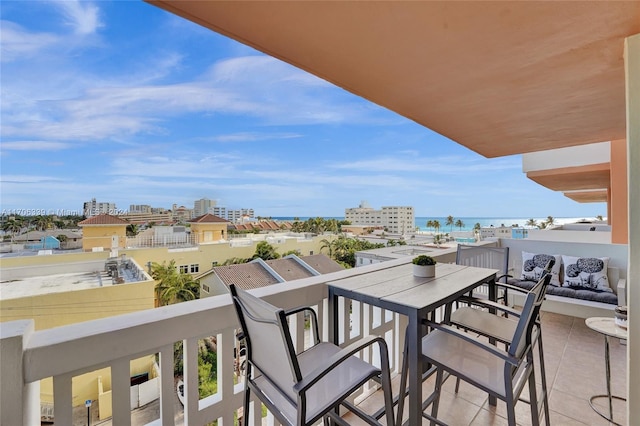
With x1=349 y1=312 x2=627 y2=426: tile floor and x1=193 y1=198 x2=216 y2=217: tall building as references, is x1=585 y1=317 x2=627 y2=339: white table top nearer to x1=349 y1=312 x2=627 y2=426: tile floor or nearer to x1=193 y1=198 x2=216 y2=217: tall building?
x1=349 y1=312 x2=627 y2=426: tile floor

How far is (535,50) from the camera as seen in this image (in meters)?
1.39

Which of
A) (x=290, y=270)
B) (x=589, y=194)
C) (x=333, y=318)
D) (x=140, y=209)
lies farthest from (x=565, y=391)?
(x=589, y=194)

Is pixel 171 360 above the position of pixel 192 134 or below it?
below

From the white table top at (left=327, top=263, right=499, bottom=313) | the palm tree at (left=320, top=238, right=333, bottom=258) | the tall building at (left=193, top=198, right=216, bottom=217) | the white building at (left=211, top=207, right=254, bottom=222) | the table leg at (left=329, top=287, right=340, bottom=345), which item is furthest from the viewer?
the white building at (left=211, top=207, right=254, bottom=222)

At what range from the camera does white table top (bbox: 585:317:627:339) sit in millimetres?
1800

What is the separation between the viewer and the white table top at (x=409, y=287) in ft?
4.64

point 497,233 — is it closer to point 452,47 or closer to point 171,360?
point 452,47

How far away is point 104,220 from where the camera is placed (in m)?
6.41

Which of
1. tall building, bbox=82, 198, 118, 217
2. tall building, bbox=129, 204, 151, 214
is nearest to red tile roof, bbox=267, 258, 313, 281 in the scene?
tall building, bbox=129, 204, 151, 214

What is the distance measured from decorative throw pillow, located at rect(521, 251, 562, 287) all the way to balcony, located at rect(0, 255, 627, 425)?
168cm

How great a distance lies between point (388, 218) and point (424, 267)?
A: 13.1 meters

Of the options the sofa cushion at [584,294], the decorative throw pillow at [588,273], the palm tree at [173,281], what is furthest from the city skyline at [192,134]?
the palm tree at [173,281]

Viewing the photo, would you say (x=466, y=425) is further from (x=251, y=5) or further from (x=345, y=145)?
(x=345, y=145)

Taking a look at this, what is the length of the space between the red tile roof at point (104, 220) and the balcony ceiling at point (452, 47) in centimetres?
634
